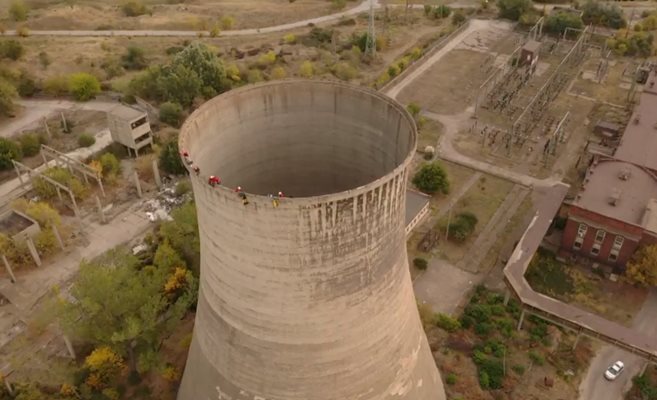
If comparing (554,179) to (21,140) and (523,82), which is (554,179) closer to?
(523,82)

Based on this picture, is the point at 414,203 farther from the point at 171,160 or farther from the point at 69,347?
the point at 69,347

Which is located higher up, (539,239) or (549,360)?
(539,239)

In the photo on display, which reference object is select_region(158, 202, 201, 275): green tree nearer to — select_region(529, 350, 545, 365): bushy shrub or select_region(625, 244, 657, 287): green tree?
select_region(529, 350, 545, 365): bushy shrub

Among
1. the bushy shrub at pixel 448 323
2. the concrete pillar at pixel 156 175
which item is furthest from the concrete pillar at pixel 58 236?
the bushy shrub at pixel 448 323

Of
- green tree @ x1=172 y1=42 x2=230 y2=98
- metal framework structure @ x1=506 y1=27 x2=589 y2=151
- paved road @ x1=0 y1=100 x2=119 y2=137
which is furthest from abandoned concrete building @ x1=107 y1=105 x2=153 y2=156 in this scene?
metal framework structure @ x1=506 y1=27 x2=589 y2=151

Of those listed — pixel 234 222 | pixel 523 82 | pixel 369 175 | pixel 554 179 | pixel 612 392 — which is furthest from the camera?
pixel 523 82

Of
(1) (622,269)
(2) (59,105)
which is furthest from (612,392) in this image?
(2) (59,105)

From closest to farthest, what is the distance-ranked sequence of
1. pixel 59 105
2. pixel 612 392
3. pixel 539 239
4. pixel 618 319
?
pixel 612 392, pixel 618 319, pixel 539 239, pixel 59 105

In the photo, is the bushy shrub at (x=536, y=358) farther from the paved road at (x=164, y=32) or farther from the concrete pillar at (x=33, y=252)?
the paved road at (x=164, y=32)
